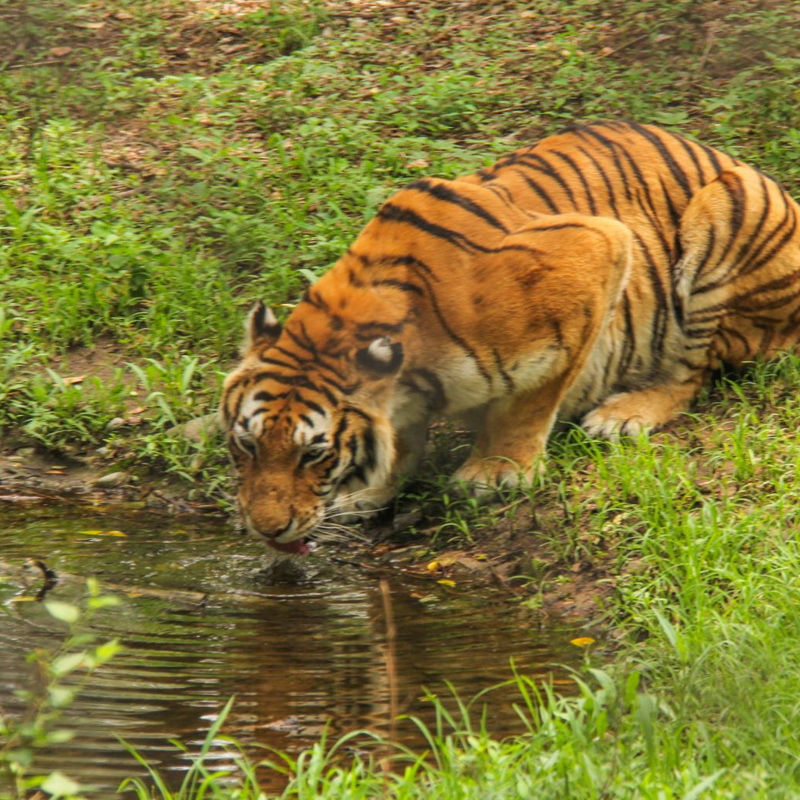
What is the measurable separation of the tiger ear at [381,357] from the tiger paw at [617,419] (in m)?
1.23

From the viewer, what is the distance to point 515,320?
5.14 metres

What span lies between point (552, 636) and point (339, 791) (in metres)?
1.54

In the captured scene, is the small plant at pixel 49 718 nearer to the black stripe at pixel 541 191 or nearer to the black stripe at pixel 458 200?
the black stripe at pixel 458 200

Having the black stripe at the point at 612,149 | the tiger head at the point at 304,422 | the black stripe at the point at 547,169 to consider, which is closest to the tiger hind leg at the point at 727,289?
the black stripe at the point at 612,149

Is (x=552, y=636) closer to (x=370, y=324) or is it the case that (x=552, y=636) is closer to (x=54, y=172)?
(x=370, y=324)

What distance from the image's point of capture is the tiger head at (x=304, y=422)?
4773 mm

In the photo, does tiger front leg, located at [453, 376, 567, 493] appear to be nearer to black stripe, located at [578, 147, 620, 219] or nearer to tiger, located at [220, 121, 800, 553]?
tiger, located at [220, 121, 800, 553]

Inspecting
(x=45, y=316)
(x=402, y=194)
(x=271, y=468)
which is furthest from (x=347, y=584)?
(x=45, y=316)

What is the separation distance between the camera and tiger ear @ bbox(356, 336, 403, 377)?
485 centimetres

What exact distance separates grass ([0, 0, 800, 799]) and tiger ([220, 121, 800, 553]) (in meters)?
0.27

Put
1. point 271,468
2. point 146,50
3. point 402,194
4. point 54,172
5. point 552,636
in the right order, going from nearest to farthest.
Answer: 1. point 552,636
2. point 271,468
3. point 402,194
4. point 54,172
5. point 146,50

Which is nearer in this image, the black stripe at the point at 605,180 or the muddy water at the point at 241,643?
the muddy water at the point at 241,643

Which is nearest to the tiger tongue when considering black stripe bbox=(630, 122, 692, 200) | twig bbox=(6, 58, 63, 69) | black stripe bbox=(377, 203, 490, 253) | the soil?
the soil

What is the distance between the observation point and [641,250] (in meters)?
5.81
